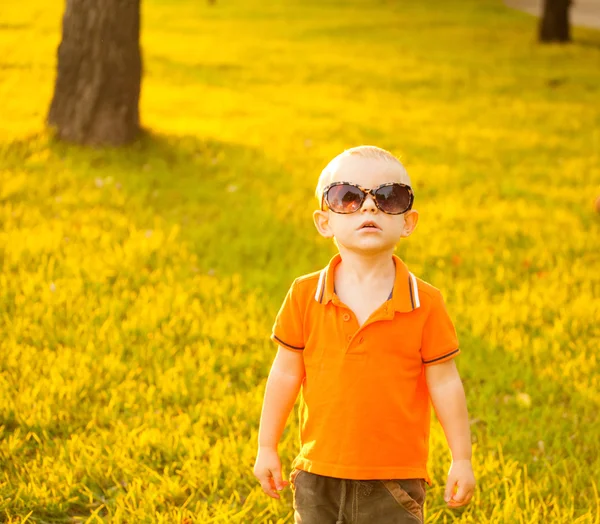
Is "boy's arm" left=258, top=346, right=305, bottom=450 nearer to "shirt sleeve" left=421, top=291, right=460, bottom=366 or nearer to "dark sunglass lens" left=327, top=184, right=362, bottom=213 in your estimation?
"shirt sleeve" left=421, top=291, right=460, bottom=366

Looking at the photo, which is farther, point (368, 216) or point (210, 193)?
point (210, 193)

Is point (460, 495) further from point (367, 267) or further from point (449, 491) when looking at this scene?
point (367, 267)

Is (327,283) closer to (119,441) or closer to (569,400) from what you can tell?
(119,441)

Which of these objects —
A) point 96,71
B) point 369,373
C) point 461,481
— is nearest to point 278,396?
point 369,373

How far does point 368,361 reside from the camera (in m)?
2.34

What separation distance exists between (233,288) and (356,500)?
3.14 meters

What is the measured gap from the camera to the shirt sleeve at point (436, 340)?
2.39 meters

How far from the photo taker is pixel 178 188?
7.53m

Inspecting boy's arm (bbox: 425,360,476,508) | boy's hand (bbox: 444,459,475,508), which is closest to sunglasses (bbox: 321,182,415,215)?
boy's arm (bbox: 425,360,476,508)

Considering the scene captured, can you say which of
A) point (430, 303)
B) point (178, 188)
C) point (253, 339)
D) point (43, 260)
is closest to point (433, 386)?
point (430, 303)

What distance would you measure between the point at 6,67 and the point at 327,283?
13.4 metres

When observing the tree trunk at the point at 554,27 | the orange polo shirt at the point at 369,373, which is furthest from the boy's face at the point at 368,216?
the tree trunk at the point at 554,27

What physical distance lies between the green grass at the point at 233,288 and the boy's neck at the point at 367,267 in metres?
1.21

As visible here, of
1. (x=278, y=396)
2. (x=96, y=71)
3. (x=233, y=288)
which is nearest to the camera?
(x=278, y=396)
